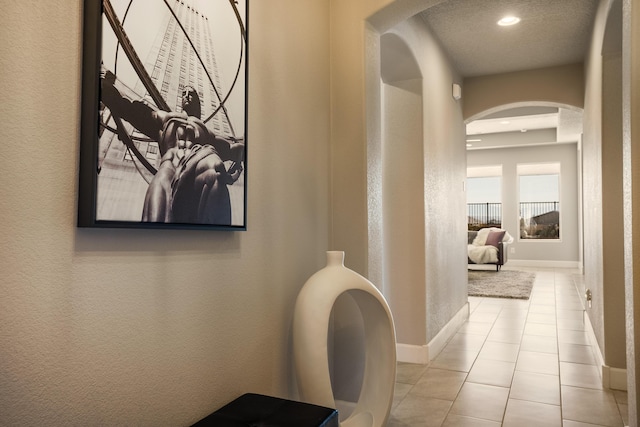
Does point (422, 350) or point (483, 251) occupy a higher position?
point (483, 251)

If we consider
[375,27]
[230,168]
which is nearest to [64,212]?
[230,168]

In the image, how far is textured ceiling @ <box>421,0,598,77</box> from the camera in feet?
11.1

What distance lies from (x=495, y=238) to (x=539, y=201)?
80.1 inches

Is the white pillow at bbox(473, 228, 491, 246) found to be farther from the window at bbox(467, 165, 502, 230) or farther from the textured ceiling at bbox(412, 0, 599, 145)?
the textured ceiling at bbox(412, 0, 599, 145)

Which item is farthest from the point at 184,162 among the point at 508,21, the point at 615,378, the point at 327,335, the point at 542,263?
the point at 542,263

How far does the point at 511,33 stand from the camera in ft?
12.8

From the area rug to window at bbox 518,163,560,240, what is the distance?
5.35 ft

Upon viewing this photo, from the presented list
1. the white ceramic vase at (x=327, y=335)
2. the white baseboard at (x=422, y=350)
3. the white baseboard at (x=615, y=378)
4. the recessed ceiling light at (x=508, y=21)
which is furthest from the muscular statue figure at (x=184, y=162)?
the recessed ceiling light at (x=508, y=21)

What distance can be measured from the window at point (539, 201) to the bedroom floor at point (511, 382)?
231 inches

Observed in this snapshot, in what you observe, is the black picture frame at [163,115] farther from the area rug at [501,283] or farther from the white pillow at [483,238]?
the white pillow at [483,238]

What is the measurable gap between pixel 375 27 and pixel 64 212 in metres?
1.93

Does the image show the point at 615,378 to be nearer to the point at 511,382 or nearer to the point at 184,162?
the point at 511,382

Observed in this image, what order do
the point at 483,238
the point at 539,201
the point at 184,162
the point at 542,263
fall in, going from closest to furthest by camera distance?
the point at 184,162 → the point at 483,238 → the point at 542,263 → the point at 539,201

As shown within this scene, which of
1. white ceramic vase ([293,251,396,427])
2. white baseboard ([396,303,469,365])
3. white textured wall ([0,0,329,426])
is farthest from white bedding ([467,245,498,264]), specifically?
white textured wall ([0,0,329,426])
